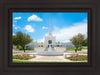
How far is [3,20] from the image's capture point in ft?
4.79

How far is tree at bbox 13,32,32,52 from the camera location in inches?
68.3

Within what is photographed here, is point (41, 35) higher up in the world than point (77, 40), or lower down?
higher up

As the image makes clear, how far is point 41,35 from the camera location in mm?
1937

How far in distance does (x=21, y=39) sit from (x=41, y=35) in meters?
0.45

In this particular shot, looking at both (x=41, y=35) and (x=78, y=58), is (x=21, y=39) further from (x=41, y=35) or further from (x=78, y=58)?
(x=78, y=58)

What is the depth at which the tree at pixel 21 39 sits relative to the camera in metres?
1.74

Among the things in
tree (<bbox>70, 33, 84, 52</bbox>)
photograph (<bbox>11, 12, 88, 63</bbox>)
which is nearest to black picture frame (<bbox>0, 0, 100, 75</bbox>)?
photograph (<bbox>11, 12, 88, 63</bbox>)
